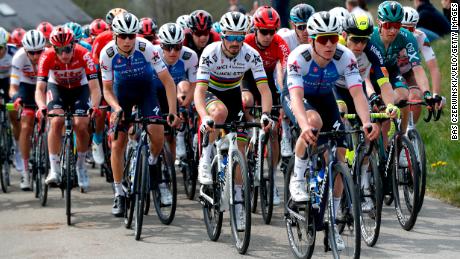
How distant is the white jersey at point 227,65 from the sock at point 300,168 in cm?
174

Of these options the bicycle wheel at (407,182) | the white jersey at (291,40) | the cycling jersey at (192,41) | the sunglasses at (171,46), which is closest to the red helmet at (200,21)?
the cycling jersey at (192,41)

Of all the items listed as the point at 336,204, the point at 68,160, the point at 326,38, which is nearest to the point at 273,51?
the point at 68,160

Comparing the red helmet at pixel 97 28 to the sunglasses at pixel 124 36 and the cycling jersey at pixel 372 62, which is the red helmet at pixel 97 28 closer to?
the sunglasses at pixel 124 36

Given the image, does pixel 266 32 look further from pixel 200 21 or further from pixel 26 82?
pixel 26 82

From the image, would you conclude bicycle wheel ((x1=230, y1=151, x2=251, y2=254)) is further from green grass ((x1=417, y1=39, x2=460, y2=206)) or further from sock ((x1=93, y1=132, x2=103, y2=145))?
sock ((x1=93, y1=132, x2=103, y2=145))

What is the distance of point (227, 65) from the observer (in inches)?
384

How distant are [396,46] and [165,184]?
2.94 meters

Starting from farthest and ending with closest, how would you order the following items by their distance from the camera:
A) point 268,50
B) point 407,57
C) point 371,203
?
point 268,50 → point 407,57 → point 371,203

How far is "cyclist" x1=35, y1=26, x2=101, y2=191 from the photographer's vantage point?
1126 centimetres

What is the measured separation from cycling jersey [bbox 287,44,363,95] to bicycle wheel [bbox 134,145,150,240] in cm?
199

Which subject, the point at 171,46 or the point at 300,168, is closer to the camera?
the point at 300,168

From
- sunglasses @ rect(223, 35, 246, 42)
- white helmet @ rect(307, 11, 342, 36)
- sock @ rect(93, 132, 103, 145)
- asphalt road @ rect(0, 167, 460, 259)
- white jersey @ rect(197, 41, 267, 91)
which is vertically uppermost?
sunglasses @ rect(223, 35, 246, 42)

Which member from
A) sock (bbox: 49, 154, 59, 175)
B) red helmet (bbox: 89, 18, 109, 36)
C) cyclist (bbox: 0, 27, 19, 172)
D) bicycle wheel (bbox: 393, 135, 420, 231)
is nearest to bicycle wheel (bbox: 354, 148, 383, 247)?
bicycle wheel (bbox: 393, 135, 420, 231)

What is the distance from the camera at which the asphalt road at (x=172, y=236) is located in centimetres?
874
